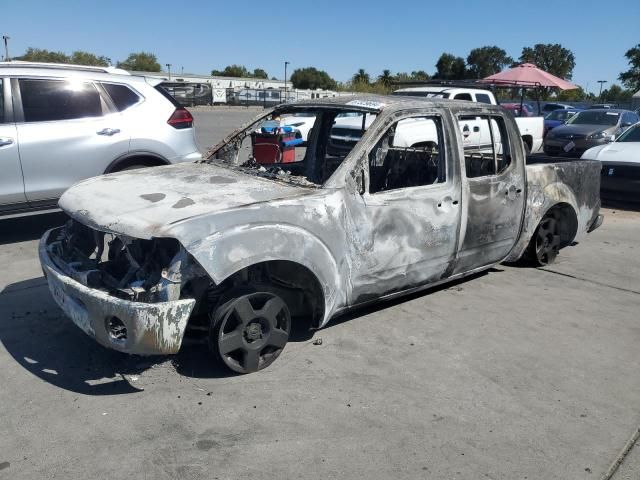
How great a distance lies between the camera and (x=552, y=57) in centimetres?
8444

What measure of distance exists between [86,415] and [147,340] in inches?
22.6

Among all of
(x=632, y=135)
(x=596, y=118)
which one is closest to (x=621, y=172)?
(x=632, y=135)

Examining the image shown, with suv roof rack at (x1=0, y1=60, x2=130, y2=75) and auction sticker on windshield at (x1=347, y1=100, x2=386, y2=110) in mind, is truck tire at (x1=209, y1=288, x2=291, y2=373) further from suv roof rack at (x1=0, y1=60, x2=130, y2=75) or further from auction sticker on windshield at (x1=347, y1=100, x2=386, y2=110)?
suv roof rack at (x1=0, y1=60, x2=130, y2=75)

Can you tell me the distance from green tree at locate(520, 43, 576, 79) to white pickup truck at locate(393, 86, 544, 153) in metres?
76.6

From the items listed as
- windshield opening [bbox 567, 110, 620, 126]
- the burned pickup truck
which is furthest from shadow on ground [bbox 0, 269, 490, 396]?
windshield opening [bbox 567, 110, 620, 126]

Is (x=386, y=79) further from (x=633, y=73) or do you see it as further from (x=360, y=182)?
(x=633, y=73)

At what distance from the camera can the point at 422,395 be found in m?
3.48

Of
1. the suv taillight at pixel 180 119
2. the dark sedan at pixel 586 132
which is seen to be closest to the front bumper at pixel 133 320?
the suv taillight at pixel 180 119

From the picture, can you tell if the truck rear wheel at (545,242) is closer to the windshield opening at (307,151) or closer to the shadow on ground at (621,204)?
the windshield opening at (307,151)

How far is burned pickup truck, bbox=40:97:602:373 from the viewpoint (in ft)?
10.5

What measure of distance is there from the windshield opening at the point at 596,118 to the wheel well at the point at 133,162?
12.3 m

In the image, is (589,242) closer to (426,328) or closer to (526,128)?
(426,328)

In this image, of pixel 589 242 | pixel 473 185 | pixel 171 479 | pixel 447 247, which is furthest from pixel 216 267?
pixel 589 242

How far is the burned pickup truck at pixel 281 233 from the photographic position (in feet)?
10.5
